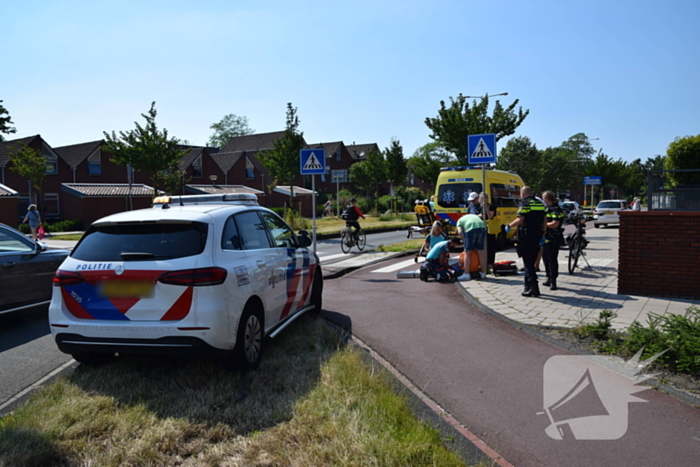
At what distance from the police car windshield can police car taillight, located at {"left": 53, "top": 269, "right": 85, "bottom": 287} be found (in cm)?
1440

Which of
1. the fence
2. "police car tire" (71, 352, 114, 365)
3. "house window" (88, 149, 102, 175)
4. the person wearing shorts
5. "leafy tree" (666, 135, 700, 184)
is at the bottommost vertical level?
"police car tire" (71, 352, 114, 365)

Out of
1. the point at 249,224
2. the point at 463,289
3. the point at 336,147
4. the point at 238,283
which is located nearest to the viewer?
the point at 238,283

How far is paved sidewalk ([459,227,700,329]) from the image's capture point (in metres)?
7.20

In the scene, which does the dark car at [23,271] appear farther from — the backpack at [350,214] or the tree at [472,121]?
the tree at [472,121]

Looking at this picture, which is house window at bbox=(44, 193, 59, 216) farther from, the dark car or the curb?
the curb

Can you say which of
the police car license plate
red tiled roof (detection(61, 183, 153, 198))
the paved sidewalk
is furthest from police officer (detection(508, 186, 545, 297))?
red tiled roof (detection(61, 183, 153, 198))

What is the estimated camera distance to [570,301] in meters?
8.34

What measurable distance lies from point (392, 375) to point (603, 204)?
99.3 ft

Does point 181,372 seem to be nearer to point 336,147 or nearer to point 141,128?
point 141,128

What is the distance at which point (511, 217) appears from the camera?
61.8 feet

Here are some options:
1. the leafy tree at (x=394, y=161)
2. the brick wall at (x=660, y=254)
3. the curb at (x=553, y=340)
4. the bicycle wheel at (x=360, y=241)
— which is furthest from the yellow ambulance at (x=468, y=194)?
the leafy tree at (x=394, y=161)

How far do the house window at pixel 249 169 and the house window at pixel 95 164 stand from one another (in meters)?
17.1

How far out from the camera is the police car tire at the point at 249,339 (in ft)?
15.9

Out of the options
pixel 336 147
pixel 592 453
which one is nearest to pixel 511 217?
pixel 592 453
